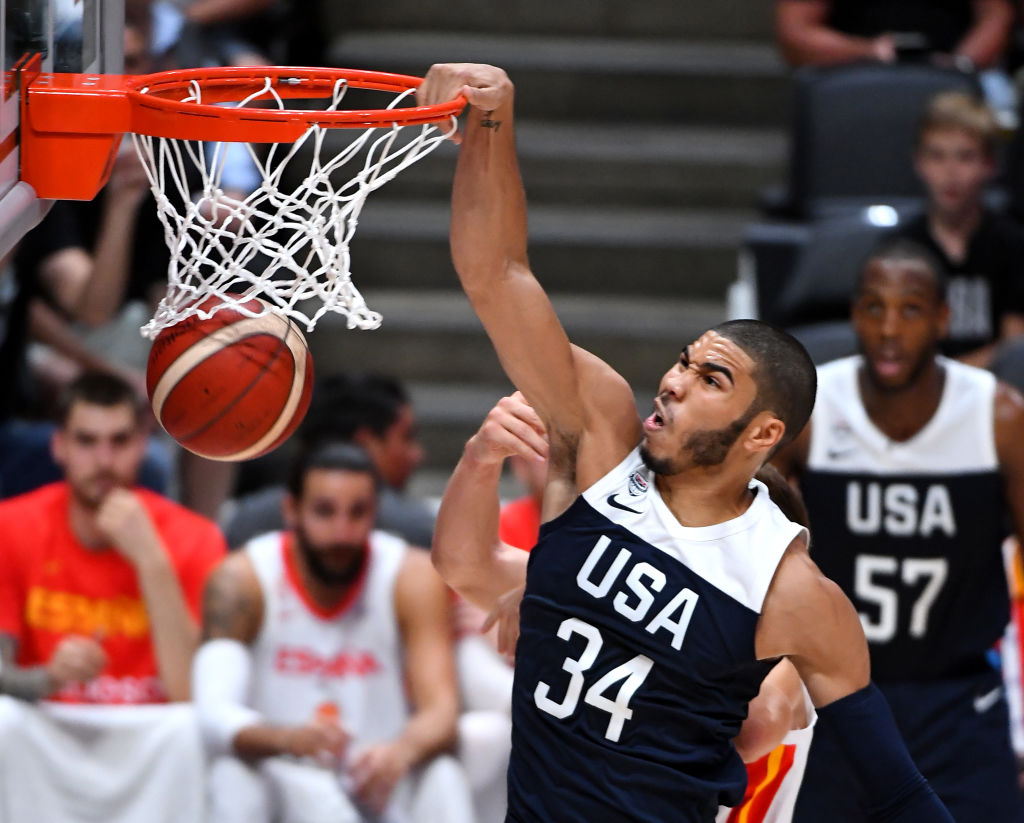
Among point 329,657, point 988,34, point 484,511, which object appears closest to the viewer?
point 484,511

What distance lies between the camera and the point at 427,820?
4.49 m

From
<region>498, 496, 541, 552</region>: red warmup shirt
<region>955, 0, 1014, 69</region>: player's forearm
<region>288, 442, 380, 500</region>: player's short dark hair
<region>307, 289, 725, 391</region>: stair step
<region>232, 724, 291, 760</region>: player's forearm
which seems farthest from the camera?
<region>955, 0, 1014, 69</region>: player's forearm

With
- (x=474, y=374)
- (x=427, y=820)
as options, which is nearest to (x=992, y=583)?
(x=427, y=820)

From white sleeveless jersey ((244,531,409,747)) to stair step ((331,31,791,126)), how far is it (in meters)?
3.60

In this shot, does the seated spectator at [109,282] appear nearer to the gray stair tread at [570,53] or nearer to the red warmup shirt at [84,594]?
the red warmup shirt at [84,594]

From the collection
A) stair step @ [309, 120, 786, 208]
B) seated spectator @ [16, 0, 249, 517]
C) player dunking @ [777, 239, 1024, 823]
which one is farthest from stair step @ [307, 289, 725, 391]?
player dunking @ [777, 239, 1024, 823]

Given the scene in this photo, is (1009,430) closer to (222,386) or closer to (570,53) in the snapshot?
(222,386)

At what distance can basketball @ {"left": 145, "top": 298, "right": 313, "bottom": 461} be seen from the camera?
3.05m

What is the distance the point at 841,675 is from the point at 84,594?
2762 millimetres

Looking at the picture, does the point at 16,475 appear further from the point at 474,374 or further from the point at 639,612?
the point at 639,612

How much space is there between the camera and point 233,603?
4703mm

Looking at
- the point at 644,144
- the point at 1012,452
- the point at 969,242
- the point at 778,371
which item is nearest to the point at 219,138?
the point at 778,371

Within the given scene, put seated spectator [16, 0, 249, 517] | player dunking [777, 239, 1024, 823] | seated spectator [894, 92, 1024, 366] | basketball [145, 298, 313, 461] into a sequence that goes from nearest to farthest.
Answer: basketball [145, 298, 313, 461] → player dunking [777, 239, 1024, 823] → seated spectator [16, 0, 249, 517] → seated spectator [894, 92, 1024, 366]

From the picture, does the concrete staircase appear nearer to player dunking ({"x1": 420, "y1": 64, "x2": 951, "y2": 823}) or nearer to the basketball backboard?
the basketball backboard
